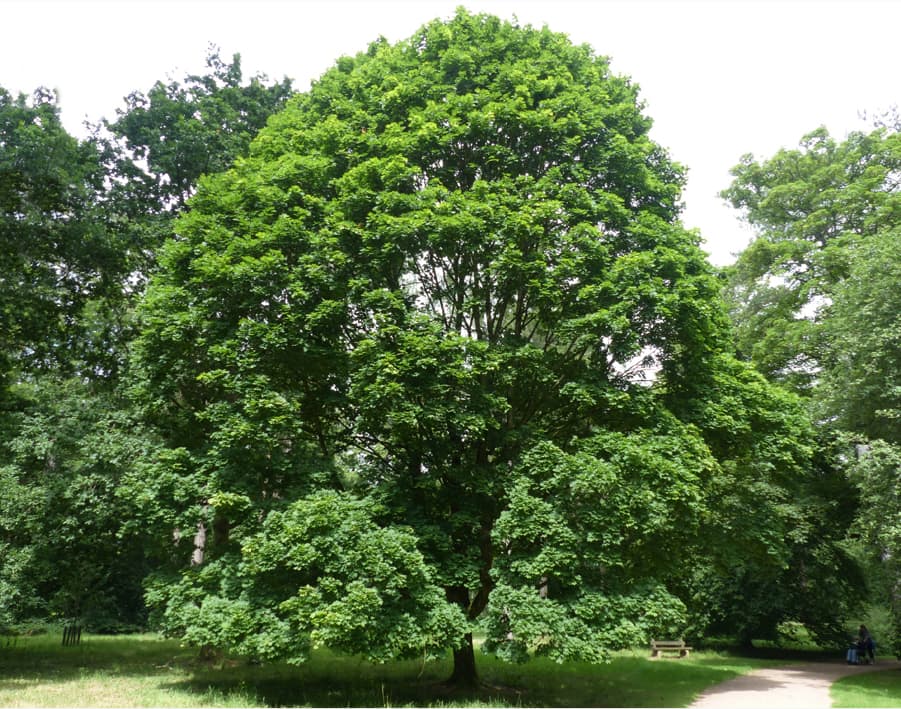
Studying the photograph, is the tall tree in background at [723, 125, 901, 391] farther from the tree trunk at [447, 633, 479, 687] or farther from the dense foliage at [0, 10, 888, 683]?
the tree trunk at [447, 633, 479, 687]

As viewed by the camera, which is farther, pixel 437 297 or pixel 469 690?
pixel 437 297

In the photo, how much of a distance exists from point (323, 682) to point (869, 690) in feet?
45.6

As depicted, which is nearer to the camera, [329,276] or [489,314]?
[329,276]

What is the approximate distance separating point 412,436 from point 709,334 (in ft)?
24.1

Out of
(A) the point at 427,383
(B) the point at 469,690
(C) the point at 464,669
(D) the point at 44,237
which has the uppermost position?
(D) the point at 44,237

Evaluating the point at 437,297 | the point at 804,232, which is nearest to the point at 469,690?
the point at 437,297

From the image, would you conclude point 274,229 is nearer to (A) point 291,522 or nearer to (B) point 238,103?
(A) point 291,522

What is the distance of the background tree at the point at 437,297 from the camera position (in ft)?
42.5

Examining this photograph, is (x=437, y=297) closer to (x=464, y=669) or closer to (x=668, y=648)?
(x=464, y=669)

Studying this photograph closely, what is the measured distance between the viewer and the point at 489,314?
48.7ft

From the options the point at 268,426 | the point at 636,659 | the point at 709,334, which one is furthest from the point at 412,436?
the point at 636,659

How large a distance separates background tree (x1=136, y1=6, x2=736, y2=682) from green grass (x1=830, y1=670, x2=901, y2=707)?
5586 millimetres

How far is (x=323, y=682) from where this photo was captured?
15.3m

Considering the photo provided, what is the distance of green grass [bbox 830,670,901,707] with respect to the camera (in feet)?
44.8
